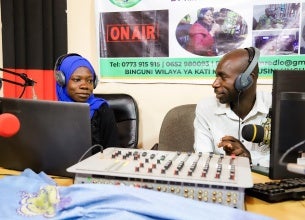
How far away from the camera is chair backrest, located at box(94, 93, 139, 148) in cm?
213

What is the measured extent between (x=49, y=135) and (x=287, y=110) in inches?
27.1

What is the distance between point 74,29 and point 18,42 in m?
0.39

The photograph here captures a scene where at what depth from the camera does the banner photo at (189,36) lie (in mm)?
2090

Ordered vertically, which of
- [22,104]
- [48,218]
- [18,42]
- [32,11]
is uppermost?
[32,11]

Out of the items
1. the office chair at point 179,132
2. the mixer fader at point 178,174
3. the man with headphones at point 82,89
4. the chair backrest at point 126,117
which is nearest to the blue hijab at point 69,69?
the man with headphones at point 82,89

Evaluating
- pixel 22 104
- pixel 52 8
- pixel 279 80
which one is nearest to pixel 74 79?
pixel 22 104

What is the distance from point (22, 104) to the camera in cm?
114

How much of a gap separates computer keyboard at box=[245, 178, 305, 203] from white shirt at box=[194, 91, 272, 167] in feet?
1.93

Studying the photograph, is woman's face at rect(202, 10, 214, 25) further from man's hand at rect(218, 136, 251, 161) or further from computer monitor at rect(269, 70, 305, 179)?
computer monitor at rect(269, 70, 305, 179)

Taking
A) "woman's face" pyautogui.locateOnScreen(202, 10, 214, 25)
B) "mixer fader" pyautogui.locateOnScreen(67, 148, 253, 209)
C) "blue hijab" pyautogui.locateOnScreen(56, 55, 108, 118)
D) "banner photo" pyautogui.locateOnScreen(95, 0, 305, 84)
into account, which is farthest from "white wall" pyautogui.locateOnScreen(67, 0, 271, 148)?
"mixer fader" pyautogui.locateOnScreen(67, 148, 253, 209)

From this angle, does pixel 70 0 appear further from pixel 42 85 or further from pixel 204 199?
pixel 204 199

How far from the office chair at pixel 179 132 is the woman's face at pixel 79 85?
0.52 m

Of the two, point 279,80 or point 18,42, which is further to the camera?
point 18,42

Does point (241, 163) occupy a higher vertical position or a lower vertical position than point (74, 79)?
lower
